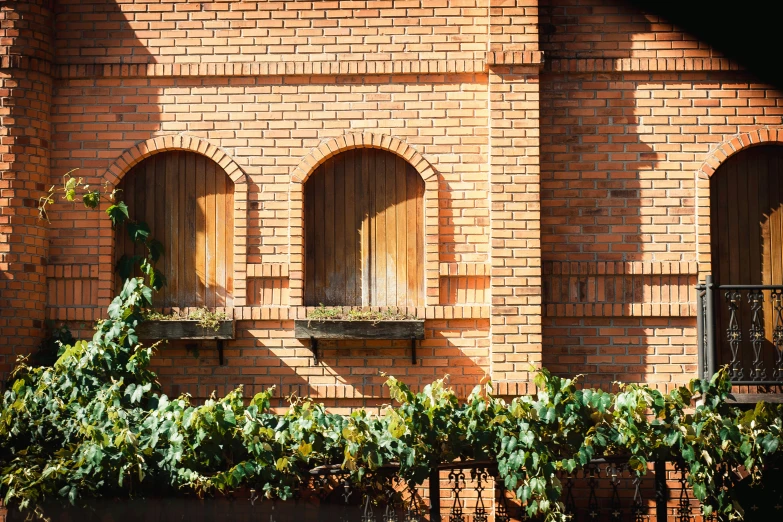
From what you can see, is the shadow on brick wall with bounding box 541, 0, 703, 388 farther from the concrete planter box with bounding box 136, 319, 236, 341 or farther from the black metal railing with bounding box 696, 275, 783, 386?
the concrete planter box with bounding box 136, 319, 236, 341

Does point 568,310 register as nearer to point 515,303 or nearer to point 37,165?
point 515,303

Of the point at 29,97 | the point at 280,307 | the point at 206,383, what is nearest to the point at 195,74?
the point at 29,97

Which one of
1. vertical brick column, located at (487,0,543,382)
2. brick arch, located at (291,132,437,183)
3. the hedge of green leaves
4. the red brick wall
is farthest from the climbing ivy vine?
brick arch, located at (291,132,437,183)

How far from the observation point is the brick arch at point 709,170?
8.36m

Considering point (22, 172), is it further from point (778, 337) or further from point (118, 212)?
point (778, 337)

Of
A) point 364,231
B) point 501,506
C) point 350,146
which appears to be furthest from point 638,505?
point 350,146

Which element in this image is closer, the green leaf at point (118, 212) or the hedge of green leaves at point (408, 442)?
the hedge of green leaves at point (408, 442)

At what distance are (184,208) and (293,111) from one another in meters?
1.42

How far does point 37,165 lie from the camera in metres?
8.48

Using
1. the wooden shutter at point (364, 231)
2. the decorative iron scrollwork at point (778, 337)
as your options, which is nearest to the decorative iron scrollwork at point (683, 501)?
the decorative iron scrollwork at point (778, 337)

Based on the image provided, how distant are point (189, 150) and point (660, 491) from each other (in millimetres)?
5361

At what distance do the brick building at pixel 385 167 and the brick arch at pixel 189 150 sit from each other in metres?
0.02

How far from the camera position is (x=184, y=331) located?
8.20 m

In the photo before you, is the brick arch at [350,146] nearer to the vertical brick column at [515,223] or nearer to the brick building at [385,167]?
the brick building at [385,167]
